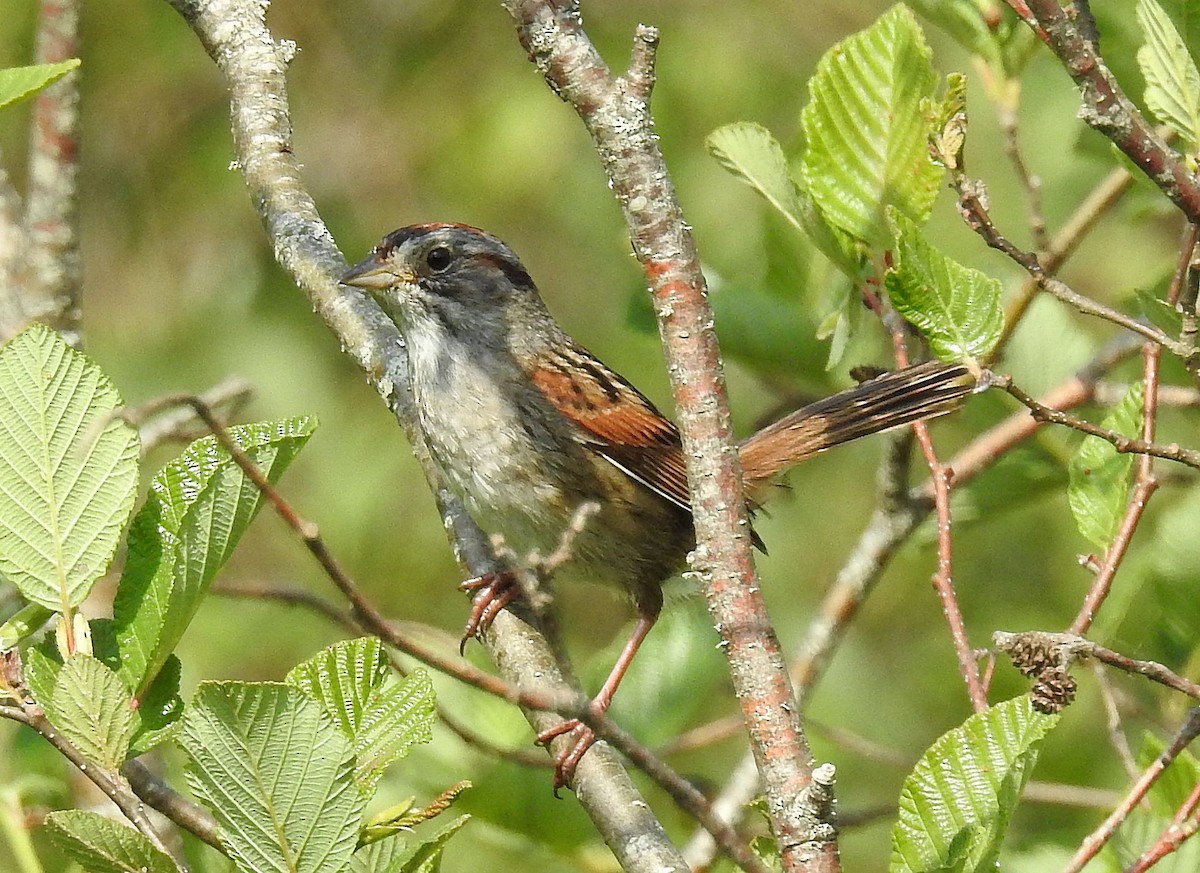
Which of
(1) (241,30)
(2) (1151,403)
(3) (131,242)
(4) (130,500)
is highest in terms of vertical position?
(3) (131,242)

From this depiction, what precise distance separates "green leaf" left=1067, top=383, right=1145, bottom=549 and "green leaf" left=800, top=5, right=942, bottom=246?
Result: 438 mm

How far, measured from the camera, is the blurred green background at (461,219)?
209 inches

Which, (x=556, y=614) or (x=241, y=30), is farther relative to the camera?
(x=241, y=30)

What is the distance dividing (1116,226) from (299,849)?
17.4 feet

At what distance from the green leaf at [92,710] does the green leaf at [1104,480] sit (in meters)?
1.33

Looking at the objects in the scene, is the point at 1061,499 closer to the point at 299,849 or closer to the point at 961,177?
the point at 961,177

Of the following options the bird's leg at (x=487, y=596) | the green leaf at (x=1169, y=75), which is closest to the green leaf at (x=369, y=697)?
the bird's leg at (x=487, y=596)

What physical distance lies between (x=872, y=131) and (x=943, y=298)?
1.76 ft

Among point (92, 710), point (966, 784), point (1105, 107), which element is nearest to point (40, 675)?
point (92, 710)

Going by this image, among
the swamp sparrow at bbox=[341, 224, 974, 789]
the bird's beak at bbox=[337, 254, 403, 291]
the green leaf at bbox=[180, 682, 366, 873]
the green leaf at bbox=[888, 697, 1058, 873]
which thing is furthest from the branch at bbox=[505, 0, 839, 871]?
the bird's beak at bbox=[337, 254, 403, 291]

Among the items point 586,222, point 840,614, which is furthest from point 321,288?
point 586,222

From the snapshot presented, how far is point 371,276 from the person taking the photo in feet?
10.4

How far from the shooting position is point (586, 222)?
6.27m

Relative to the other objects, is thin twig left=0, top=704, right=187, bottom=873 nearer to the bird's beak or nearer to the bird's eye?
the bird's beak
